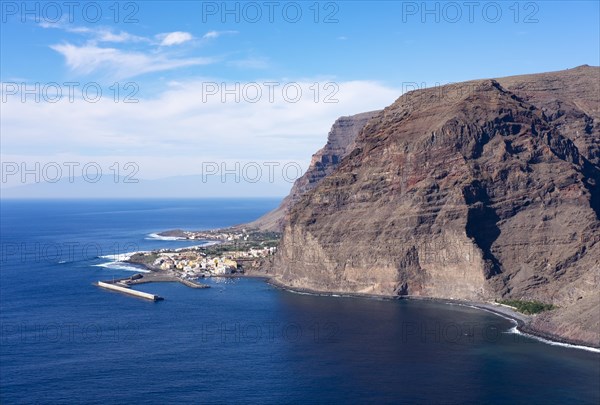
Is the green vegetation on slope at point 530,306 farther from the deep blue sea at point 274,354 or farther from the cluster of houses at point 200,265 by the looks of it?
the cluster of houses at point 200,265

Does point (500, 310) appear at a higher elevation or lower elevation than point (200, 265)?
lower

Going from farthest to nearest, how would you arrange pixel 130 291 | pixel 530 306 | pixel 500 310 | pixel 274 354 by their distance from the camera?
pixel 130 291
pixel 500 310
pixel 530 306
pixel 274 354

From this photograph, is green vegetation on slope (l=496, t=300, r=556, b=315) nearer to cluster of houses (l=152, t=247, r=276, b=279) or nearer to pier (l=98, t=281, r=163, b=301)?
pier (l=98, t=281, r=163, b=301)

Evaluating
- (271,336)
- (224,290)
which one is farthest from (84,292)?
(271,336)

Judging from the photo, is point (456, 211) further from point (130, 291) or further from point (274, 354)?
point (130, 291)

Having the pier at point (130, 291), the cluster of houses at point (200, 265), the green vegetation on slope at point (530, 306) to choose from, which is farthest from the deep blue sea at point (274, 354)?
the cluster of houses at point (200, 265)

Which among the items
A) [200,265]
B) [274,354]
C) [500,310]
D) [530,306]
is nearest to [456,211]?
[500,310]

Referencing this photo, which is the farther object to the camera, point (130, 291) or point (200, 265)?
point (200, 265)
